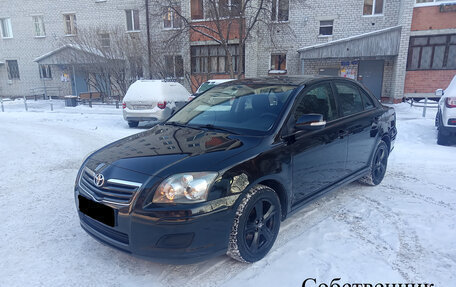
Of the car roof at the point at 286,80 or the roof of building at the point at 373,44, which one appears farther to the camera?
the roof of building at the point at 373,44

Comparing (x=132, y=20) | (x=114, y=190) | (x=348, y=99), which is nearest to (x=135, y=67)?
(x=132, y=20)

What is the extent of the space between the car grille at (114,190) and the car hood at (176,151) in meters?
0.15

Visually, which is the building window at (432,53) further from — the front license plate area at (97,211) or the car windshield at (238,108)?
the front license plate area at (97,211)

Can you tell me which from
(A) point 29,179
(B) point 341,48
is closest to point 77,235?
(A) point 29,179

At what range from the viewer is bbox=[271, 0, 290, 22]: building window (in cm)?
2076

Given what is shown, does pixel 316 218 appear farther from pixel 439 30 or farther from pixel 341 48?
pixel 439 30

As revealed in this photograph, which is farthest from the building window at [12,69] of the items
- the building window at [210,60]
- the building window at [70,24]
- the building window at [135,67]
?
the building window at [210,60]

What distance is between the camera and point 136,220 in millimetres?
2367

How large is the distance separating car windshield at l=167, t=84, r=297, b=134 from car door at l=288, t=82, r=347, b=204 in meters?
0.25

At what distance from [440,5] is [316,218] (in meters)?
18.9

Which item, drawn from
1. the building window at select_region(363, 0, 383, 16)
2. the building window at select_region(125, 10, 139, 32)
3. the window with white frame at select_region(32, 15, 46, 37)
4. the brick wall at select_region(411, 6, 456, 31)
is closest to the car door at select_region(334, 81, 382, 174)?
the brick wall at select_region(411, 6, 456, 31)

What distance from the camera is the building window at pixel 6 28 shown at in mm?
28891

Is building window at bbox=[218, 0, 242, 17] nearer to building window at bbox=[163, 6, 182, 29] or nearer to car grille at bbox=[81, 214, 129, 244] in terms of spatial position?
building window at bbox=[163, 6, 182, 29]

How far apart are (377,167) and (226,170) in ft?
10.7
